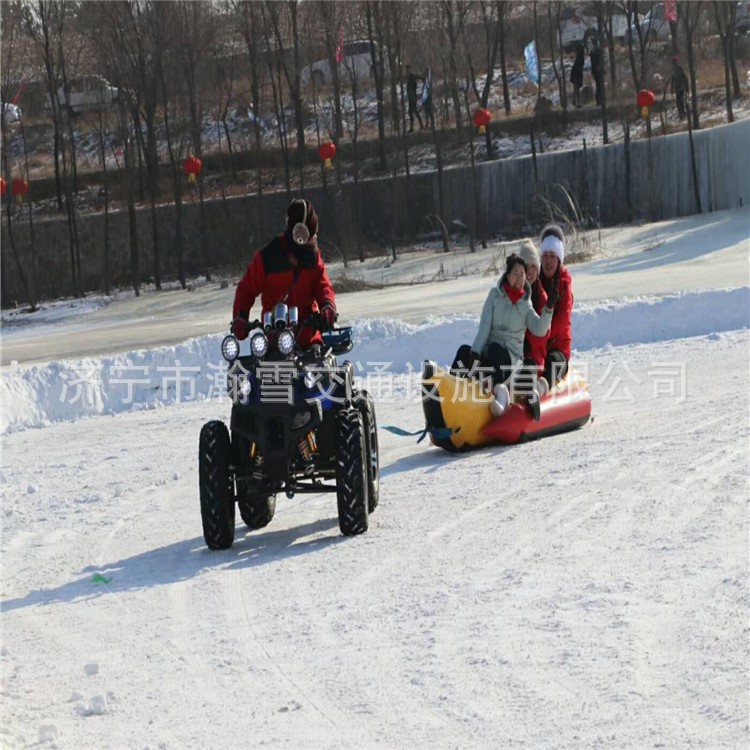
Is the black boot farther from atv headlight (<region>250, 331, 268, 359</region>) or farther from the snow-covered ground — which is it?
atv headlight (<region>250, 331, 268, 359</region>)

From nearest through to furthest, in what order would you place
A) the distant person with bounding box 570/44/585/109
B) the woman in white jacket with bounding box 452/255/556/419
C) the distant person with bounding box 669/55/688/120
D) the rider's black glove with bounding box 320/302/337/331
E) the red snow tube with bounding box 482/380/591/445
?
the rider's black glove with bounding box 320/302/337/331 → the woman in white jacket with bounding box 452/255/556/419 → the red snow tube with bounding box 482/380/591/445 → the distant person with bounding box 669/55/688/120 → the distant person with bounding box 570/44/585/109

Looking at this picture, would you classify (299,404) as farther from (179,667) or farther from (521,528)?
(179,667)

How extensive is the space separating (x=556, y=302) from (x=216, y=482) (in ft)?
15.2

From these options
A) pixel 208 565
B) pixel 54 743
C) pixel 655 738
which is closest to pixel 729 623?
pixel 655 738

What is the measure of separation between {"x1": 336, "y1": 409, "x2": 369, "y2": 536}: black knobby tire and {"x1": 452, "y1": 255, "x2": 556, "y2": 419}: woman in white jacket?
10.3 feet

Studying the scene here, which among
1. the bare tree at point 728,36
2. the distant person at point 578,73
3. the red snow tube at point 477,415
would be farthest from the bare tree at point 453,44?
the red snow tube at point 477,415

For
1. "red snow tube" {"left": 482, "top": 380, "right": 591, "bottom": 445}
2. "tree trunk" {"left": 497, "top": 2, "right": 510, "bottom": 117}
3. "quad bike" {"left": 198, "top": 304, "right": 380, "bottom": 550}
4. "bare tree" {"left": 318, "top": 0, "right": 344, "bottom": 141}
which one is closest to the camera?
→ "quad bike" {"left": 198, "top": 304, "right": 380, "bottom": 550}

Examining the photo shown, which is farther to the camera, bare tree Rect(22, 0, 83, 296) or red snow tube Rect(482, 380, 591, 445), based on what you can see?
bare tree Rect(22, 0, 83, 296)

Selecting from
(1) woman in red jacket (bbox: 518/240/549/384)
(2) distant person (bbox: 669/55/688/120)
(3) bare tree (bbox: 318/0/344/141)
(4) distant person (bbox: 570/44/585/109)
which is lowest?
(1) woman in red jacket (bbox: 518/240/549/384)

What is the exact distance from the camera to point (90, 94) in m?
43.9

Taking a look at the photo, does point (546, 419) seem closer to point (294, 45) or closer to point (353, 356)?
point (353, 356)

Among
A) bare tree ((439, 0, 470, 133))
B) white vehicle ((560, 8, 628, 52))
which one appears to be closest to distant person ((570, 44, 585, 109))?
bare tree ((439, 0, 470, 133))

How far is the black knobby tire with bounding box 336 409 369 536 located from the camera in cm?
904

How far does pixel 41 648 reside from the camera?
7.46 meters
